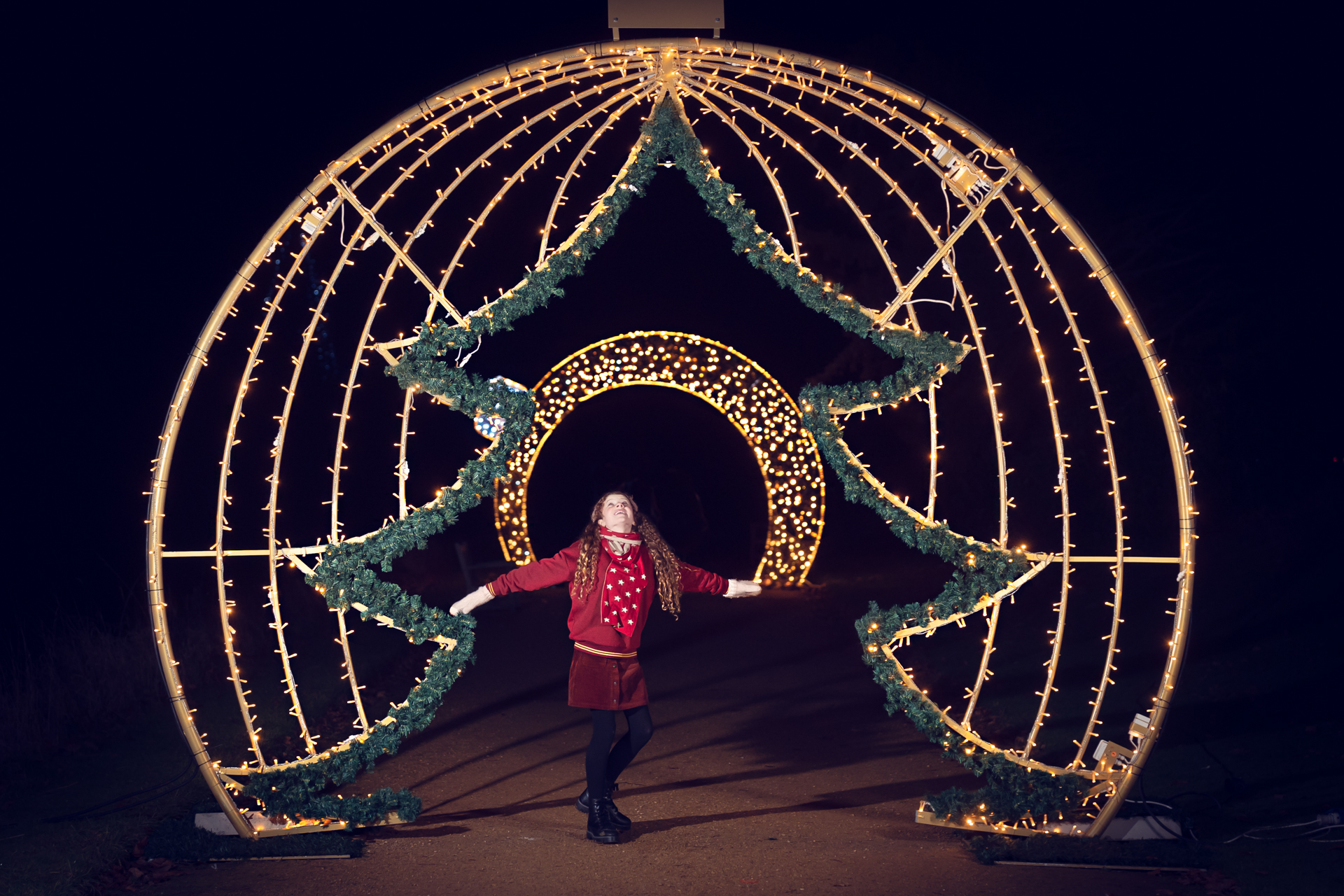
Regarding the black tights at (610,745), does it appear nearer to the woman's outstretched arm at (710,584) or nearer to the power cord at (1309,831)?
the woman's outstretched arm at (710,584)

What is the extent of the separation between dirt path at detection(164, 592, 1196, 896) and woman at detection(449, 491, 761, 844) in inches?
12.8

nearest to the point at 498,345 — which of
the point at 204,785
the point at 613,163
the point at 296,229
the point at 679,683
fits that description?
the point at 613,163

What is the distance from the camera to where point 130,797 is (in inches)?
227

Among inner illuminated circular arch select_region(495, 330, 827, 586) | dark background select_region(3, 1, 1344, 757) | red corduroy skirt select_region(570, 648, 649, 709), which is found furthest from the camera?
inner illuminated circular arch select_region(495, 330, 827, 586)

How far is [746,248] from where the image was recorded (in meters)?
5.31

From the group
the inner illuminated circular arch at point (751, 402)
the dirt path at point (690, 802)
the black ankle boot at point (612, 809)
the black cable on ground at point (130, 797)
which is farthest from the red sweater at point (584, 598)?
the inner illuminated circular arch at point (751, 402)

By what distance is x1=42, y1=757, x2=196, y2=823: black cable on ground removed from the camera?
5.45 metres

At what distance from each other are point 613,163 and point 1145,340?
15.5 meters

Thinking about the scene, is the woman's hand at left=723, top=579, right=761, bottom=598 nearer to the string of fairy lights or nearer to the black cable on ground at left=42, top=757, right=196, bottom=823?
the string of fairy lights

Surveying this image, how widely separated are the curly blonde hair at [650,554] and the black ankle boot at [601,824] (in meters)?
0.93

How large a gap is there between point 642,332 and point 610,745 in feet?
27.6

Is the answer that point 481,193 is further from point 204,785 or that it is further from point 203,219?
point 204,785

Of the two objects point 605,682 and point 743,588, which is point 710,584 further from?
point 605,682

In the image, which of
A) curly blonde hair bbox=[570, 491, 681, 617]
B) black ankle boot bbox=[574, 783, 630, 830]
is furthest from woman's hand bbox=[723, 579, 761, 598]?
black ankle boot bbox=[574, 783, 630, 830]
